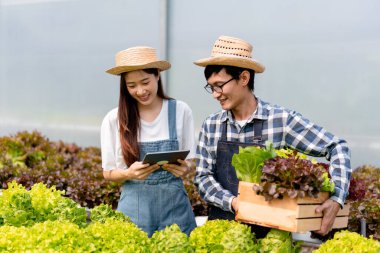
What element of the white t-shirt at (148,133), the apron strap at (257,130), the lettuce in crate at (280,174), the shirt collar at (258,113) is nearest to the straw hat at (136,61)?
the white t-shirt at (148,133)

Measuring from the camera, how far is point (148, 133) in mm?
4051

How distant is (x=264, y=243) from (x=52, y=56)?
8.00 meters

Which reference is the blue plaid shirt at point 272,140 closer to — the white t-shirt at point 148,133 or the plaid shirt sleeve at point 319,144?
the plaid shirt sleeve at point 319,144

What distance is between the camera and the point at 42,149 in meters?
8.58

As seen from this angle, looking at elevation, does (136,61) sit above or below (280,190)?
above

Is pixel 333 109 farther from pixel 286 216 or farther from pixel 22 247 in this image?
pixel 22 247

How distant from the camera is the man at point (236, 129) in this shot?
3529 millimetres

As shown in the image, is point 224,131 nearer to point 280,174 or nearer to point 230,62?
point 230,62

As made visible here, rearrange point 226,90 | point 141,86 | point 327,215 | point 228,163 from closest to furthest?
point 327,215
point 226,90
point 228,163
point 141,86

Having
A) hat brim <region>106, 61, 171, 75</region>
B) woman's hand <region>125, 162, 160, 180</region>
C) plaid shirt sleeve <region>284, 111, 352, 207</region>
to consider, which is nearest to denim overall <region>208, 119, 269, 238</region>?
plaid shirt sleeve <region>284, 111, 352, 207</region>

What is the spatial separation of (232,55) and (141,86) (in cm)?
62

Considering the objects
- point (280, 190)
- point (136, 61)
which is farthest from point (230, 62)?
point (280, 190)

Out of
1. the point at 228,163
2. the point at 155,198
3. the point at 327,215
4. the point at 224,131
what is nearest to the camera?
the point at 327,215

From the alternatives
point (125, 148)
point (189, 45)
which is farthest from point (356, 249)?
point (189, 45)
